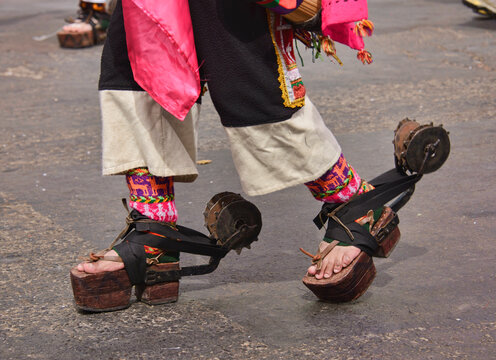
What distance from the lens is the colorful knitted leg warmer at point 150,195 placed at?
2.67 m

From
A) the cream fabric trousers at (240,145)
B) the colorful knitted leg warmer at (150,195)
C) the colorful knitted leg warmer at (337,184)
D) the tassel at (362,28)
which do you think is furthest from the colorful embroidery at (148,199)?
the tassel at (362,28)

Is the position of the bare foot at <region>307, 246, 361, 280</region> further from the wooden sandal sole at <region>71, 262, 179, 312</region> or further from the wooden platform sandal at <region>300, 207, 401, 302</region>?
the wooden sandal sole at <region>71, 262, 179, 312</region>

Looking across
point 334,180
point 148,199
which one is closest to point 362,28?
point 334,180

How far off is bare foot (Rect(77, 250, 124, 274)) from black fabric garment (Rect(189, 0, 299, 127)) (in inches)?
23.7

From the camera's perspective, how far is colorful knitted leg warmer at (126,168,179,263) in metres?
2.67

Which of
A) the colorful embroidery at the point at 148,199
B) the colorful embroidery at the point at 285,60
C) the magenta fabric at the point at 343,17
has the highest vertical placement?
the magenta fabric at the point at 343,17

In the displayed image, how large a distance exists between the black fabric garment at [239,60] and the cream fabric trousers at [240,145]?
0.05 metres

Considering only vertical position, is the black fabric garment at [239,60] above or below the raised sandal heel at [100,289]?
above

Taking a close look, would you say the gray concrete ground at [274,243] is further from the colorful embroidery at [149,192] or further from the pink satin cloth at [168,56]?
the pink satin cloth at [168,56]

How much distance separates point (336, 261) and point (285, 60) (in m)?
0.66

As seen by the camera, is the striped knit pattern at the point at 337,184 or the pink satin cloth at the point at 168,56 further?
the striped knit pattern at the point at 337,184

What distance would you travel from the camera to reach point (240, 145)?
255 cm

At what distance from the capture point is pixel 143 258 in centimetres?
270

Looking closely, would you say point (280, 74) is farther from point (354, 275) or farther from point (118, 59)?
point (354, 275)
